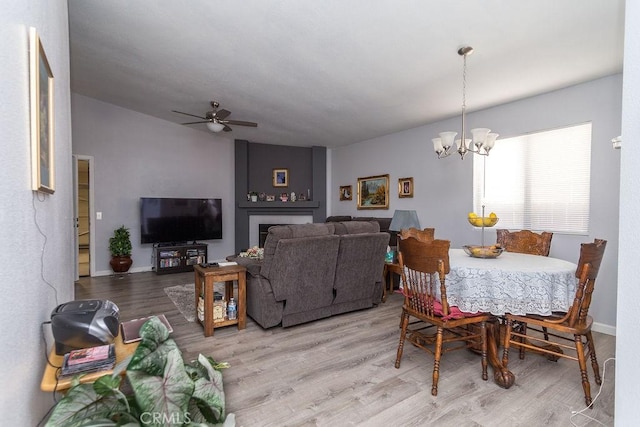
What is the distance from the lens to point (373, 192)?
6.48 metres

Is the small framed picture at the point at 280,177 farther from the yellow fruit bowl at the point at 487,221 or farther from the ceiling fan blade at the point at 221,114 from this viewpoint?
the yellow fruit bowl at the point at 487,221

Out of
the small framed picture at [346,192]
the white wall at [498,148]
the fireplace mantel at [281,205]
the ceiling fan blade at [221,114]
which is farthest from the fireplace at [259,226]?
the ceiling fan blade at [221,114]

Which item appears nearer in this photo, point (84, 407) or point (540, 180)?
point (84, 407)

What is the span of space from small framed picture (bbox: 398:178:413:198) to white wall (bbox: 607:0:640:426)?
14.6 feet

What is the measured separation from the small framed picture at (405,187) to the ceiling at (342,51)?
1.12 metres

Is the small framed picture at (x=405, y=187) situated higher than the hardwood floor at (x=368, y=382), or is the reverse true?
the small framed picture at (x=405, y=187)

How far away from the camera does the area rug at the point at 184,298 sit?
3.62m

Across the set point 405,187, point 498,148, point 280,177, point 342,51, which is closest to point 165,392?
point 342,51

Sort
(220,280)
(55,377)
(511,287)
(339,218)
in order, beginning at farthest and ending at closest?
(339,218) < (220,280) < (511,287) < (55,377)

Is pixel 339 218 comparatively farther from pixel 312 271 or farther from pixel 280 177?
pixel 312 271

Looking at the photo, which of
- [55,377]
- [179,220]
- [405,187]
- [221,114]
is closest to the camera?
[55,377]

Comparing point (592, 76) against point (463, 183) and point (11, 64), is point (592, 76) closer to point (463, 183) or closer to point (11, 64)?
point (463, 183)

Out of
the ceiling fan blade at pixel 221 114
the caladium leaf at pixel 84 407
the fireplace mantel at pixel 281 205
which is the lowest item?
the caladium leaf at pixel 84 407

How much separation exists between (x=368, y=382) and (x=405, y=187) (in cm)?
407
